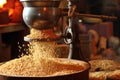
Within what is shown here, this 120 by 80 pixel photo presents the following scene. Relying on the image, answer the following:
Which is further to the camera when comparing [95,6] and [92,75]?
[95,6]

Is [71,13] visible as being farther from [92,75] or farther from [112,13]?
[112,13]

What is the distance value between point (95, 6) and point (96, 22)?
0.28 m

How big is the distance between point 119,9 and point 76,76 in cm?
290

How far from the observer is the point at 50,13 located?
932mm

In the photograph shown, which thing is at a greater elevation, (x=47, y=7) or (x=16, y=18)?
(x=47, y=7)

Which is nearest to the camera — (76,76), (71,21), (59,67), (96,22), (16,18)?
(76,76)

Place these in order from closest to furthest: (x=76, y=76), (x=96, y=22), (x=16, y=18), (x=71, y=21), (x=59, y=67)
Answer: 1. (x=76, y=76)
2. (x=59, y=67)
3. (x=71, y=21)
4. (x=16, y=18)
5. (x=96, y=22)

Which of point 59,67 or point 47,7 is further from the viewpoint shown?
point 59,67

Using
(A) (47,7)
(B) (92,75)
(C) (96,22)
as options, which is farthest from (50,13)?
(C) (96,22)

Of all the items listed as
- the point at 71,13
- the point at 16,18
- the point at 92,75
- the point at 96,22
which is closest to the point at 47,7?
the point at 71,13

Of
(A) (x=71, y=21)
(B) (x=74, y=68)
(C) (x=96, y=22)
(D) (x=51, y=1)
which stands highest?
(D) (x=51, y=1)

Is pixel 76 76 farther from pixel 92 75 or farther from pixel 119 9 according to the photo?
pixel 119 9

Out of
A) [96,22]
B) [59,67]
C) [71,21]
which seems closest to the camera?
[59,67]

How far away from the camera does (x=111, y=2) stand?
374cm
